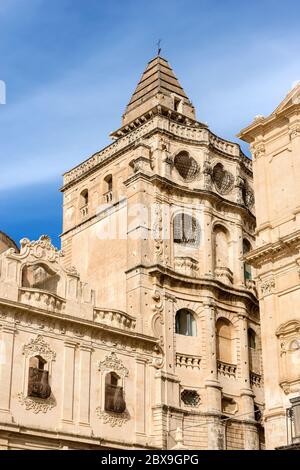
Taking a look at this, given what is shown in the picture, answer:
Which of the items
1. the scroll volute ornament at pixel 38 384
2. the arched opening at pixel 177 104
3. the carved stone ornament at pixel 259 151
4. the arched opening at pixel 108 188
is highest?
the arched opening at pixel 177 104

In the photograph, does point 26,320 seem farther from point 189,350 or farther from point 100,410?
point 189,350

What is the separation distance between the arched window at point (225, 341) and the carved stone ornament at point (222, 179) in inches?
278

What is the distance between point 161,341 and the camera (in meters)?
37.0

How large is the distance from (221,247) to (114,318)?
8.45m

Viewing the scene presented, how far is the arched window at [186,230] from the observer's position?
4031cm

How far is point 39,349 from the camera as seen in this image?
32938mm

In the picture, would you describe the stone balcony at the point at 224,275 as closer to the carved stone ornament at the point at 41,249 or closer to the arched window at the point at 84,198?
the arched window at the point at 84,198

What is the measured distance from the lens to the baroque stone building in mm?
32844

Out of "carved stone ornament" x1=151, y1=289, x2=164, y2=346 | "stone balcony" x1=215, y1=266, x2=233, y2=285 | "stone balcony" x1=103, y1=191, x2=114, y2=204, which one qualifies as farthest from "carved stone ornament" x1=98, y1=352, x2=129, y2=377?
"stone balcony" x1=103, y1=191, x2=114, y2=204

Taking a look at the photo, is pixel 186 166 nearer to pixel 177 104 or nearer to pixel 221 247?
pixel 221 247

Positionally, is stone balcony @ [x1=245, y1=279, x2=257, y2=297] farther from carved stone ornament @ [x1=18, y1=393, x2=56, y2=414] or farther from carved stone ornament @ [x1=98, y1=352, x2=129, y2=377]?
carved stone ornament @ [x1=18, y1=393, x2=56, y2=414]

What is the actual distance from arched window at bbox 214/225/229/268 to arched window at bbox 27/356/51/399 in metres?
11.7

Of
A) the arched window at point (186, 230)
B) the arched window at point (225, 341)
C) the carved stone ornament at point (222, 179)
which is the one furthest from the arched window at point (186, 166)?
the arched window at point (225, 341)

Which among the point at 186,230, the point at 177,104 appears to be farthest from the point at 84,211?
the point at 177,104
